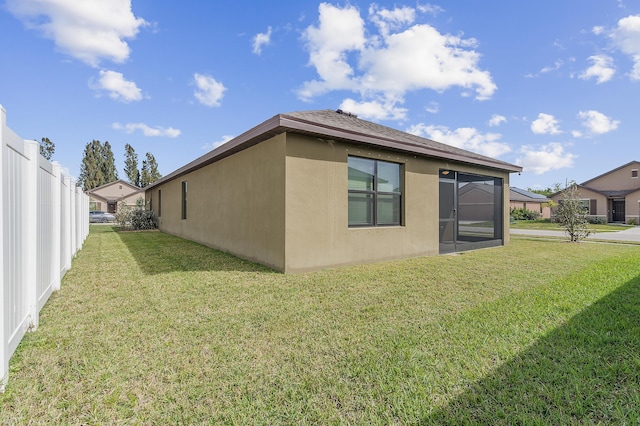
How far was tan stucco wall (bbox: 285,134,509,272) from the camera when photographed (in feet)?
18.1

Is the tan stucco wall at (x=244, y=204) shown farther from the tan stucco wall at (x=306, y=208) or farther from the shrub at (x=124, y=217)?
the shrub at (x=124, y=217)

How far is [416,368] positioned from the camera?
2256 mm

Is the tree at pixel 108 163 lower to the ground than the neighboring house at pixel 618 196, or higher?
higher

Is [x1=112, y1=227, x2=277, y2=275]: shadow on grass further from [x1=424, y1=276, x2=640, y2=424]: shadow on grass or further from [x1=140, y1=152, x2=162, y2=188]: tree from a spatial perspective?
[x1=140, y1=152, x2=162, y2=188]: tree

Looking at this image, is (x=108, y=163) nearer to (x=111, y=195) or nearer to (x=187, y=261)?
(x=111, y=195)

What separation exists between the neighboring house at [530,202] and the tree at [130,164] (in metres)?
60.7

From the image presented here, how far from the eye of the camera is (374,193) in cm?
677

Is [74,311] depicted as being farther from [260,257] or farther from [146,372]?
[260,257]

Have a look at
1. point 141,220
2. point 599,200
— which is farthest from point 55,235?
point 599,200

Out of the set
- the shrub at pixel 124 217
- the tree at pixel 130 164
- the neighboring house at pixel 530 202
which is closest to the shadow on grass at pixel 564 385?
the shrub at pixel 124 217

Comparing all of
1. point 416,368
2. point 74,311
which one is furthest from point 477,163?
point 74,311

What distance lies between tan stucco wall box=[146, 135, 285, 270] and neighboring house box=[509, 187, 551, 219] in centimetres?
3561

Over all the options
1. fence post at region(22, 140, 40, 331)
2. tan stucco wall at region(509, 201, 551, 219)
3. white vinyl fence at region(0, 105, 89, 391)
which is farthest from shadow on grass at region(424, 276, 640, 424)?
tan stucco wall at region(509, 201, 551, 219)

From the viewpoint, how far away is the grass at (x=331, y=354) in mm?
1797
